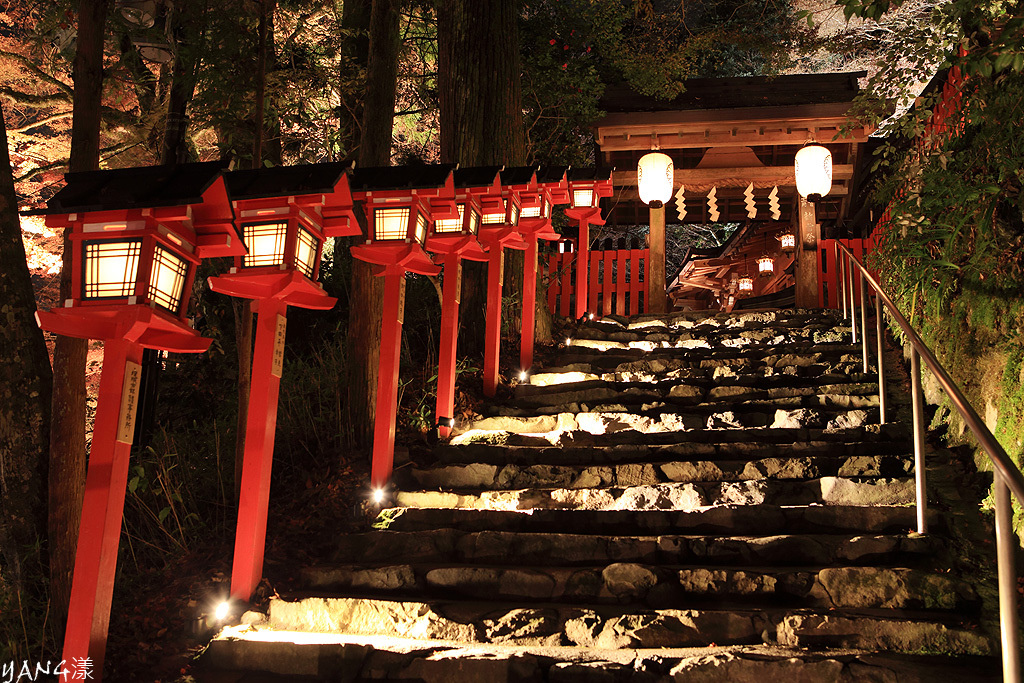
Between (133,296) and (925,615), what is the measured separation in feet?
13.7

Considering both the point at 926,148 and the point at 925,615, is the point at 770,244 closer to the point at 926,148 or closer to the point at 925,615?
the point at 926,148

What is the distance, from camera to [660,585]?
4121 mm

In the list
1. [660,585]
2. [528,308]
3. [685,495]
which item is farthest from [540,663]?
[528,308]

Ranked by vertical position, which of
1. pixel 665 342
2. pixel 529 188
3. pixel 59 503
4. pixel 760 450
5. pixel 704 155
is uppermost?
pixel 704 155

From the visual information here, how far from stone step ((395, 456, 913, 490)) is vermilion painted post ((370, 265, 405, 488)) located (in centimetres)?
25

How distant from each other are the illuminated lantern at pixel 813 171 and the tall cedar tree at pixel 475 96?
5509 mm

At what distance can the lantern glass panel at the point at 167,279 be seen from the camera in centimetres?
362

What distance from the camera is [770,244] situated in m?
20.2

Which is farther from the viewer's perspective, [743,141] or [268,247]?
[743,141]

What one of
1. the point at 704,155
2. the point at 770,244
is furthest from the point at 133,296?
the point at 770,244

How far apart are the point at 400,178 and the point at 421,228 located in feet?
1.36

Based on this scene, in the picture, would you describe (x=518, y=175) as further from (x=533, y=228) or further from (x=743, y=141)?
(x=743, y=141)

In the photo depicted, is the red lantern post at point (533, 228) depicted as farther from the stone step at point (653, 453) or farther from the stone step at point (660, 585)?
the stone step at point (660, 585)

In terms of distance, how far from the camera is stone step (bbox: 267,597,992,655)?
3.55 meters
